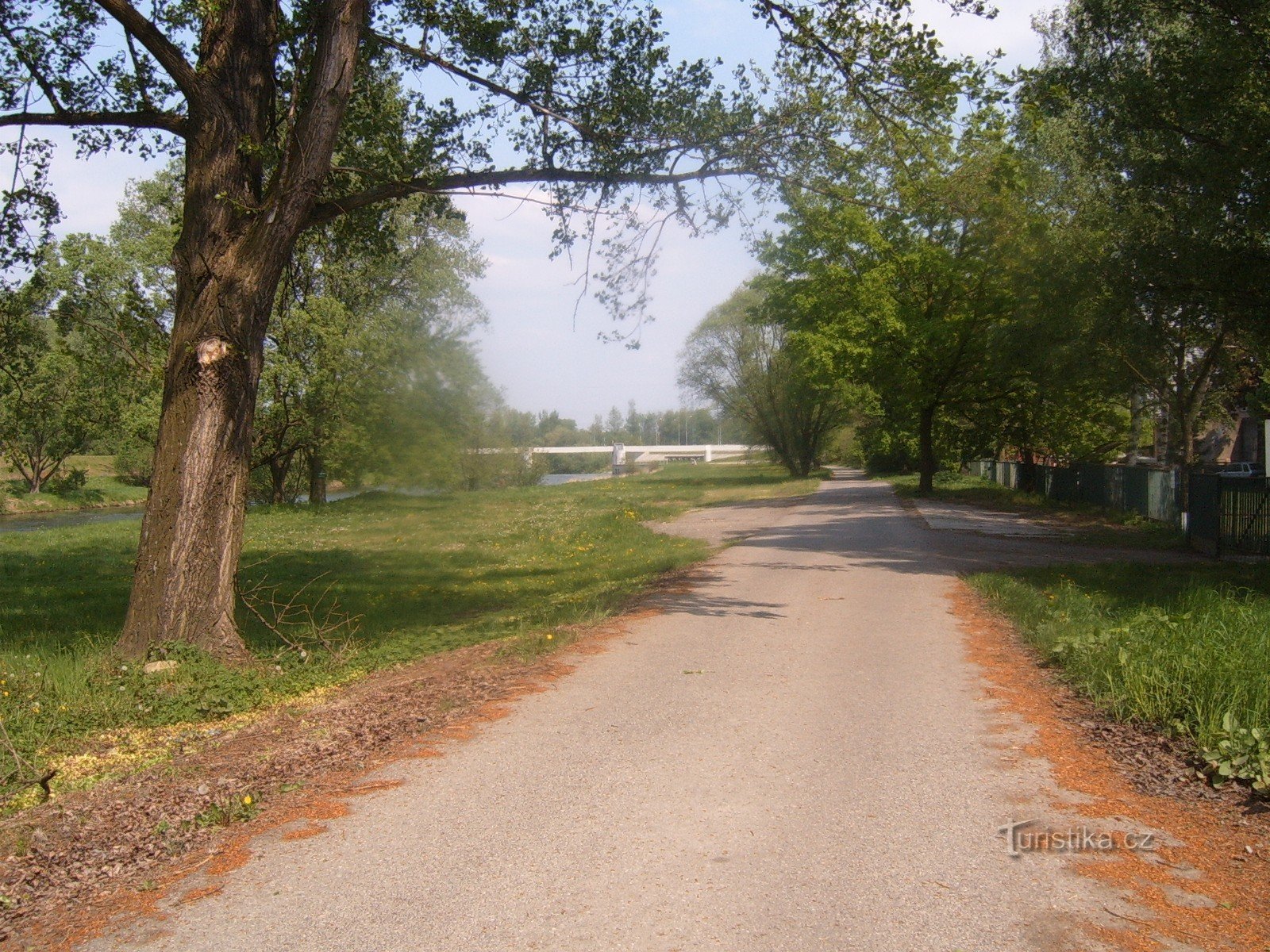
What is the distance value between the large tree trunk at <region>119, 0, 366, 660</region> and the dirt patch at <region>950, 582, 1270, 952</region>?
6.64 m

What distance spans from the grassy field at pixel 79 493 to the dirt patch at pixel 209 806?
133 ft

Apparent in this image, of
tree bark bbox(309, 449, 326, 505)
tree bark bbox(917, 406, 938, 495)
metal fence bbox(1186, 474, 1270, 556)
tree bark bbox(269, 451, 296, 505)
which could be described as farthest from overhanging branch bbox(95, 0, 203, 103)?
tree bark bbox(917, 406, 938, 495)

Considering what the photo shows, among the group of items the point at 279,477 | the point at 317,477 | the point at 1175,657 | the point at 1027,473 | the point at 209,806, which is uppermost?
the point at 1027,473

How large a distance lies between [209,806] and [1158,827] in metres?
4.90

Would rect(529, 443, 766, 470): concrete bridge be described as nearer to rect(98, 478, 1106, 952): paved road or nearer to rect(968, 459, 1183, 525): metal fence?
rect(98, 478, 1106, 952): paved road

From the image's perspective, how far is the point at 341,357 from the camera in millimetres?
28688

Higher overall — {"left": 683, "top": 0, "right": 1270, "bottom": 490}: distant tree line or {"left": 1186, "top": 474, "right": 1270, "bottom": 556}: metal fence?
{"left": 683, "top": 0, "right": 1270, "bottom": 490}: distant tree line

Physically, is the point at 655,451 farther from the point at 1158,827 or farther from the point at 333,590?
the point at 1158,827

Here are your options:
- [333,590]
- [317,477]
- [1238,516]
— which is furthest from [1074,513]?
[317,477]

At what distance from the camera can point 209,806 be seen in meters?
5.29

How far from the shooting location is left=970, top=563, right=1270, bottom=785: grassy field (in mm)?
5965

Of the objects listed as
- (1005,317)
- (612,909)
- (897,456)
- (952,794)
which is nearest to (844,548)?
(952,794)

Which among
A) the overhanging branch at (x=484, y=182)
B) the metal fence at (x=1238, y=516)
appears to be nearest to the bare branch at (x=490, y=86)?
the overhanging branch at (x=484, y=182)

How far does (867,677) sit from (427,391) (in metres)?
7.60
